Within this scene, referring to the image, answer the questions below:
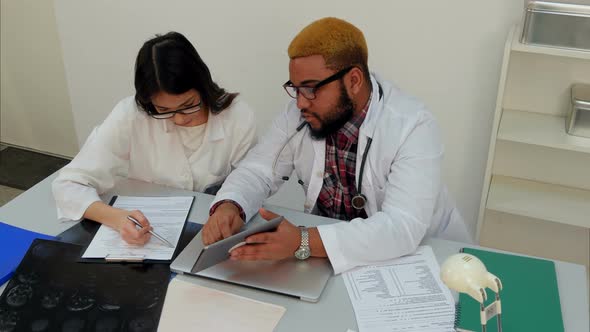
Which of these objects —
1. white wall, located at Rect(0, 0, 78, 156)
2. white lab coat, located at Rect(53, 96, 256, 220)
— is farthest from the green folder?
white wall, located at Rect(0, 0, 78, 156)

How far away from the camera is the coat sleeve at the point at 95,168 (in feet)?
5.37

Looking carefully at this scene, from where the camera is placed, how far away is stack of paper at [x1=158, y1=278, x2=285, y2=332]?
1236 mm

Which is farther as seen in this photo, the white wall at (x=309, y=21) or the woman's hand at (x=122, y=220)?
the white wall at (x=309, y=21)

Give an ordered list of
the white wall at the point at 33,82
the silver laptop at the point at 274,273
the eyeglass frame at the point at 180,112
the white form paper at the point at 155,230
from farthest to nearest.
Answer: the white wall at the point at 33,82
the eyeglass frame at the point at 180,112
the white form paper at the point at 155,230
the silver laptop at the point at 274,273

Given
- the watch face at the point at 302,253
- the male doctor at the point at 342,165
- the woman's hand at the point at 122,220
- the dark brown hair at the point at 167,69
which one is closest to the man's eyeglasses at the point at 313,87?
the male doctor at the point at 342,165

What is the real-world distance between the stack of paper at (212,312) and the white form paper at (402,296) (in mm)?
189

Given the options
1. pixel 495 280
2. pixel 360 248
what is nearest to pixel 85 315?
pixel 360 248

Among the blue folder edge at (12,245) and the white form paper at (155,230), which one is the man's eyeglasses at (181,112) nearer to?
the white form paper at (155,230)

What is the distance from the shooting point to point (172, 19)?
2914 millimetres

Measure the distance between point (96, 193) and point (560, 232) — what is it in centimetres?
201

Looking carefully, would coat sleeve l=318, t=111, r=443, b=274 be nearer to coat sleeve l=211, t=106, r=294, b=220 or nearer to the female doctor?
coat sleeve l=211, t=106, r=294, b=220

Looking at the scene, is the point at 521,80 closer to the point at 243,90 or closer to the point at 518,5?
the point at 518,5

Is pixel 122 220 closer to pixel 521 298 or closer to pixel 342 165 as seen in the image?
pixel 342 165

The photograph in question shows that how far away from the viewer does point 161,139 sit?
1874 millimetres
